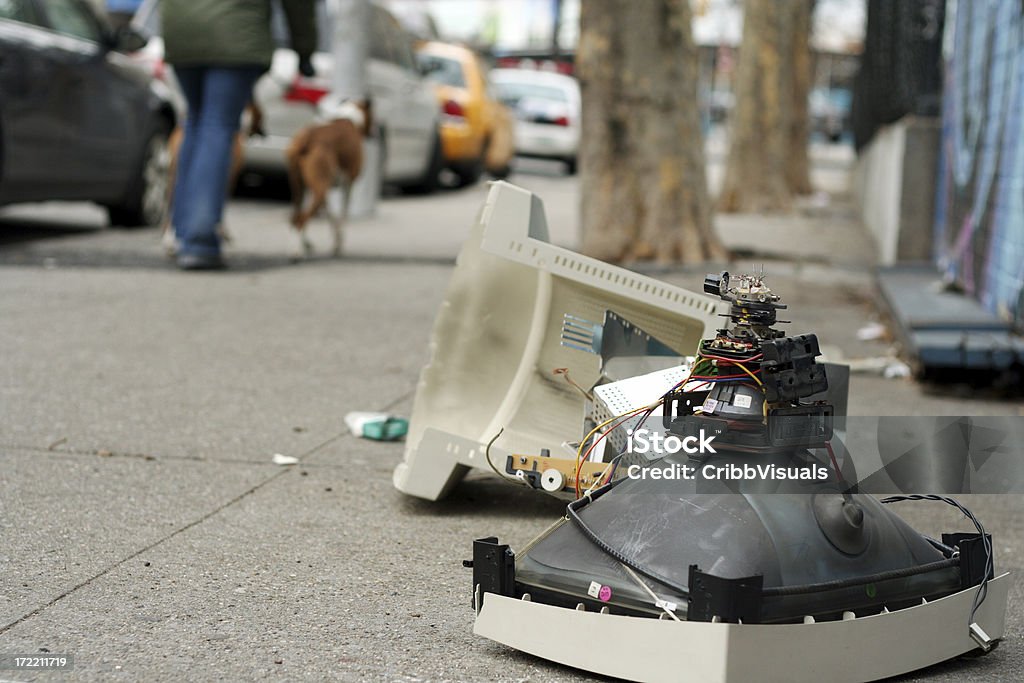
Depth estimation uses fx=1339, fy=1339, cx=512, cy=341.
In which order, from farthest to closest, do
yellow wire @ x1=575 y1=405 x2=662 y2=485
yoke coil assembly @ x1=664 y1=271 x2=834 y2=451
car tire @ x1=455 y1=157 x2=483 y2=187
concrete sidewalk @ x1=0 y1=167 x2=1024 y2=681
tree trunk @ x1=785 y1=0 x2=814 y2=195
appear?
tree trunk @ x1=785 y1=0 x2=814 y2=195
car tire @ x1=455 y1=157 x2=483 y2=187
yellow wire @ x1=575 y1=405 x2=662 y2=485
concrete sidewalk @ x1=0 y1=167 x2=1024 y2=681
yoke coil assembly @ x1=664 y1=271 x2=834 y2=451

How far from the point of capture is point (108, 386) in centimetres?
523

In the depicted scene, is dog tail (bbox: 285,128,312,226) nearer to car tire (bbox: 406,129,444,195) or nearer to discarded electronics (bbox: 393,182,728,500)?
discarded electronics (bbox: 393,182,728,500)

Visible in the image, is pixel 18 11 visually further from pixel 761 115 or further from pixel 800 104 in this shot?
pixel 800 104

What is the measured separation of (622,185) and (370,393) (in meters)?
4.58

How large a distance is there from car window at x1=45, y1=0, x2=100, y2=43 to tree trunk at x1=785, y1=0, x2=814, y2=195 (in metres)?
14.2

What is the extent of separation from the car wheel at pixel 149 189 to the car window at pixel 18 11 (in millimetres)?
1584

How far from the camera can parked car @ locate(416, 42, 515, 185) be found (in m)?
17.5

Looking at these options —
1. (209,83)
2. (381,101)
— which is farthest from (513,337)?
(381,101)

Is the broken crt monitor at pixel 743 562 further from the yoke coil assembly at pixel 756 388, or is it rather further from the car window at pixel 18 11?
the car window at pixel 18 11

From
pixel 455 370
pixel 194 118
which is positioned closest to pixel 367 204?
pixel 194 118

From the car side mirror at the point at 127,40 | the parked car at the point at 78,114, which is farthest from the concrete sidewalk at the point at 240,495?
the car side mirror at the point at 127,40

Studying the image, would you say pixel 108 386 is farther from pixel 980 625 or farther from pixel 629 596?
pixel 980 625

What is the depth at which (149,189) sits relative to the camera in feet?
35.8

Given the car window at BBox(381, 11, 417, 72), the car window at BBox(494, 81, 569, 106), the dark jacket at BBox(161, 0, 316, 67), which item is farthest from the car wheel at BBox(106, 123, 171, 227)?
the car window at BBox(494, 81, 569, 106)
